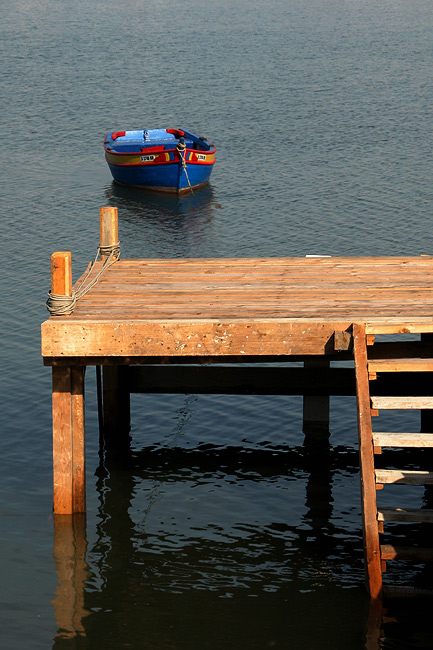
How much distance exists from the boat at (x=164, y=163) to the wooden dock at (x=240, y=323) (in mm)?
22854

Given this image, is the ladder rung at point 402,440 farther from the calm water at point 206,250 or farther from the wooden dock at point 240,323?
the calm water at point 206,250

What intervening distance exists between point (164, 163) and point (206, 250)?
29.8 ft

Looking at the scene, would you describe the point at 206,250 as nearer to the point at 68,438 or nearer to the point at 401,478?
the point at 68,438

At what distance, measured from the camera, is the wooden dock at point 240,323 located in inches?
419

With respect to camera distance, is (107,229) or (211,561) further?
(107,229)

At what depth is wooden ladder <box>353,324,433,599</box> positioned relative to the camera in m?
9.95

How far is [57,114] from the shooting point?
153ft

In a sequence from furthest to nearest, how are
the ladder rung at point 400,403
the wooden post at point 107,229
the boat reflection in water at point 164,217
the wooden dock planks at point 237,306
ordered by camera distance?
the boat reflection in water at point 164,217 → the wooden post at point 107,229 → the wooden dock planks at point 237,306 → the ladder rung at point 400,403

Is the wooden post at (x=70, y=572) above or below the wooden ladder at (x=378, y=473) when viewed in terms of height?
below

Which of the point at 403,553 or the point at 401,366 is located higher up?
the point at 401,366

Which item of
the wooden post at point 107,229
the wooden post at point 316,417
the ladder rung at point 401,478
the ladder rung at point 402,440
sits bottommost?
the wooden post at point 316,417

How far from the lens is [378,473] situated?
404 inches

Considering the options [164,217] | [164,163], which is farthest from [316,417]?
[164,163]

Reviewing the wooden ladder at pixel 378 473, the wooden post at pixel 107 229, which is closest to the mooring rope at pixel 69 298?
the wooden post at pixel 107 229
